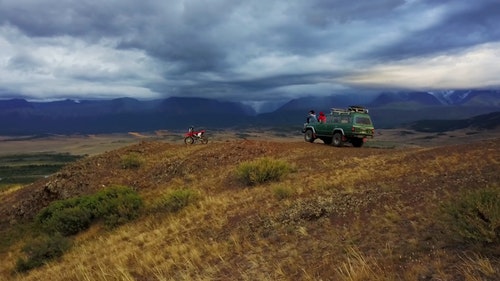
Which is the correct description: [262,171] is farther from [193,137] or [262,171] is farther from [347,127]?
[193,137]

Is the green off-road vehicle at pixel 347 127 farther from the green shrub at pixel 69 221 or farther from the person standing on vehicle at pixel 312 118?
the green shrub at pixel 69 221

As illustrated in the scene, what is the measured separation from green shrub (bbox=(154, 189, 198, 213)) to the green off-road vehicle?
11.7m

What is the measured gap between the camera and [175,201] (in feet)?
51.2

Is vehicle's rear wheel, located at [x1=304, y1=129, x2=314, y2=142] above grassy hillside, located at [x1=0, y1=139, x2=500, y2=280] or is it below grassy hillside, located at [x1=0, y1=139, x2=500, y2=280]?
above

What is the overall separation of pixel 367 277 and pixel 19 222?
19587 mm

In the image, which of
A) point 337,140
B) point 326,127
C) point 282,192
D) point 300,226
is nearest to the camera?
point 300,226

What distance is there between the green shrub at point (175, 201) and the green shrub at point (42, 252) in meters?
3.41

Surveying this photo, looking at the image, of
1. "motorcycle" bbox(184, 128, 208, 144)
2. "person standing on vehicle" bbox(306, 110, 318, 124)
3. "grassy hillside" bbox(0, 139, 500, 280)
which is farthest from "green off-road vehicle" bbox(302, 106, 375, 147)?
"motorcycle" bbox(184, 128, 208, 144)

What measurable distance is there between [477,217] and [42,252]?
12.7 m

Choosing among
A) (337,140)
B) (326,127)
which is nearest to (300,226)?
(337,140)

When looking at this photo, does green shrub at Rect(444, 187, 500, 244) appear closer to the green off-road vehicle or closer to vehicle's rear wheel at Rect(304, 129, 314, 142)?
the green off-road vehicle

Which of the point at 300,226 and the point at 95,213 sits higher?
the point at 300,226

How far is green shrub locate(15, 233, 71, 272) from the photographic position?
13.3 m

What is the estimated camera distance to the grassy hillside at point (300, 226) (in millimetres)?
6832
